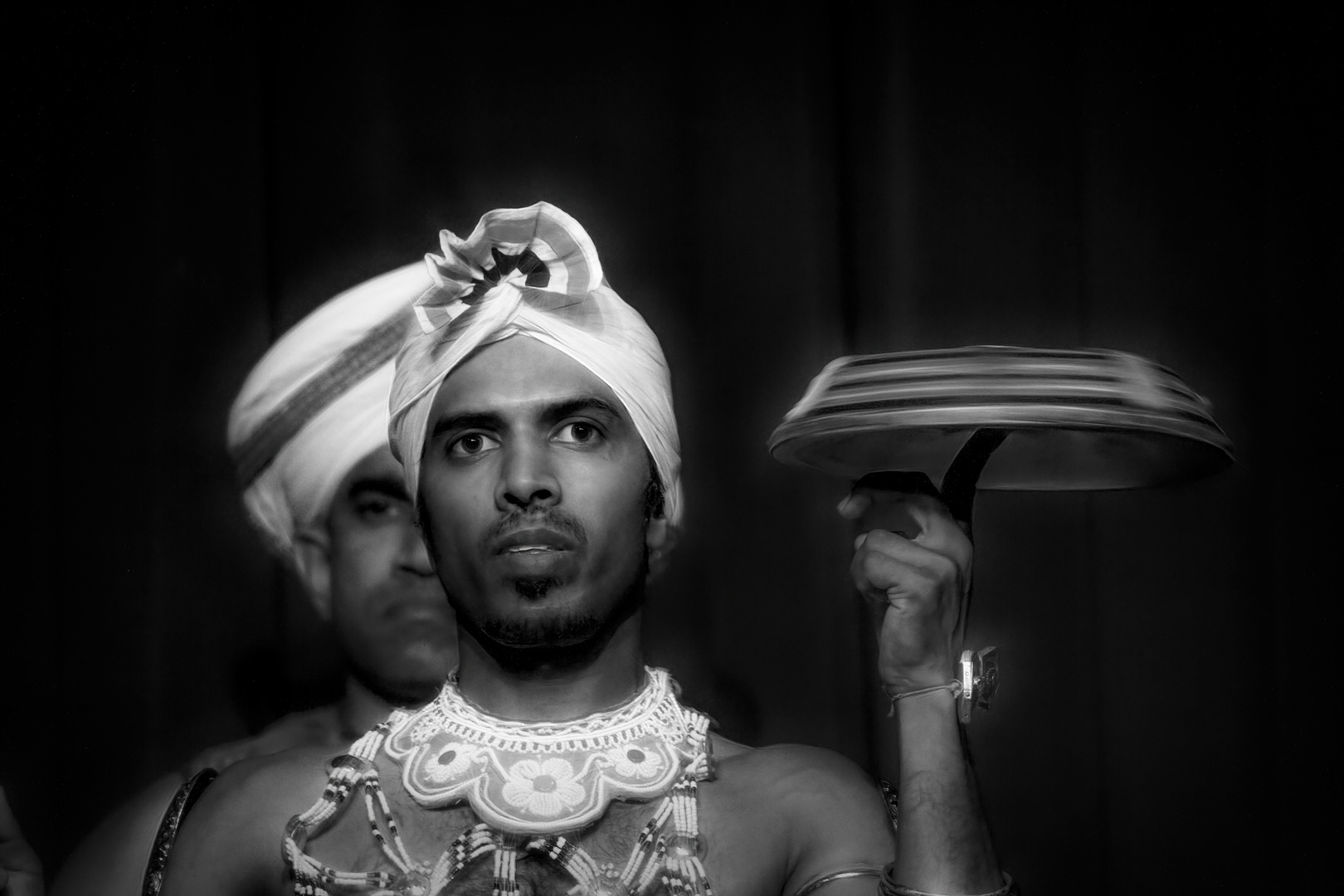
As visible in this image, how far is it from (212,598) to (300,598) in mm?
137

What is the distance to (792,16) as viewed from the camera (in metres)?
2.01

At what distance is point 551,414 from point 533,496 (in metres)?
0.09

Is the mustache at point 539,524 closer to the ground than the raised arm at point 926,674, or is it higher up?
higher up

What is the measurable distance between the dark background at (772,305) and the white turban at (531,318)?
38 centimetres

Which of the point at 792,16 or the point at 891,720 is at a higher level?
the point at 792,16

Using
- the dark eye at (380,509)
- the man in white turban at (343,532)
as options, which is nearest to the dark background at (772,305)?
the man in white turban at (343,532)

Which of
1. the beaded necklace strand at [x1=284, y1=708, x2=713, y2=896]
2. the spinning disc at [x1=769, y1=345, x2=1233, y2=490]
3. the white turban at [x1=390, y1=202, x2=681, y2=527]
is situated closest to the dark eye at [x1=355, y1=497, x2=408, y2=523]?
the white turban at [x1=390, y1=202, x2=681, y2=527]

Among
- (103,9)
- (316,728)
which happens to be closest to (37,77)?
(103,9)

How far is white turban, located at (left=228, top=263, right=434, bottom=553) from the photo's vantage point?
1.86m

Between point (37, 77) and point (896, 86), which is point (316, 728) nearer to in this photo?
point (37, 77)

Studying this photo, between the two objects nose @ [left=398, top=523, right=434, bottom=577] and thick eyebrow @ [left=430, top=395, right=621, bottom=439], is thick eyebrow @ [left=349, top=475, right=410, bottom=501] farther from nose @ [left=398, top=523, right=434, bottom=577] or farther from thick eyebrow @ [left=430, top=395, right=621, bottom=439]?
thick eyebrow @ [left=430, top=395, right=621, bottom=439]

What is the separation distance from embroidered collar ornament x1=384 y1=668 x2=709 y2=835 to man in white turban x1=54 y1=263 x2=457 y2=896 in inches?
10.7

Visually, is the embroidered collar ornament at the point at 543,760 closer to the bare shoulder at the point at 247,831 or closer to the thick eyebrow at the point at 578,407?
the bare shoulder at the point at 247,831

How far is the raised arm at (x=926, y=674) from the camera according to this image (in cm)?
144
